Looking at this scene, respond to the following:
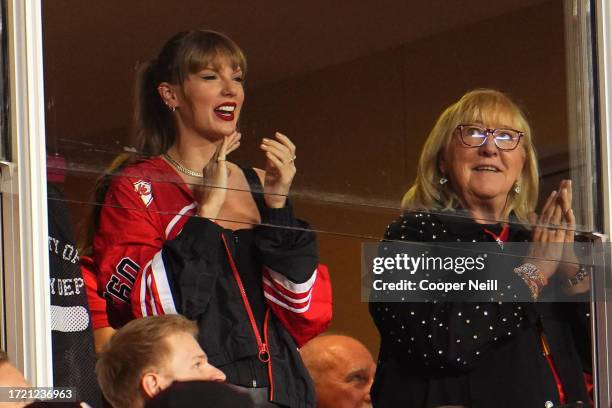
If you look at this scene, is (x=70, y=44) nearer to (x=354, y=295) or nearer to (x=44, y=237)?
(x=44, y=237)

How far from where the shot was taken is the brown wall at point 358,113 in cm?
262

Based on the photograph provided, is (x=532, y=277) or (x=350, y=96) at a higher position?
(x=350, y=96)

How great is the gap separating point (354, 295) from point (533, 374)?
397 millimetres

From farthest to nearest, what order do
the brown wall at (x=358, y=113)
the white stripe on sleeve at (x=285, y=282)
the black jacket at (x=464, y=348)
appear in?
the black jacket at (x=464, y=348) < the white stripe on sleeve at (x=285, y=282) < the brown wall at (x=358, y=113)

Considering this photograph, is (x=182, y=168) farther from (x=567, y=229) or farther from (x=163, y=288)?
(x=567, y=229)

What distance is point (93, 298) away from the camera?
271cm

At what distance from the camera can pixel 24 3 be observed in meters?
2.59

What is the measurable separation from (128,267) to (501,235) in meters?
0.84

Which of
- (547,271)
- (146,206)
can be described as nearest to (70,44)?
(146,206)

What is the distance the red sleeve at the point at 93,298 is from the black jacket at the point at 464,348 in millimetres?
606

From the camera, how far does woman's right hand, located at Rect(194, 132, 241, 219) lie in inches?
109

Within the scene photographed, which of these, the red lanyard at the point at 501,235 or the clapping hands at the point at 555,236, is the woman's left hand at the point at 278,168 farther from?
the clapping hands at the point at 555,236

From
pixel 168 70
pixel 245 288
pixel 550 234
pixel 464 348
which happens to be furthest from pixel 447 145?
pixel 168 70

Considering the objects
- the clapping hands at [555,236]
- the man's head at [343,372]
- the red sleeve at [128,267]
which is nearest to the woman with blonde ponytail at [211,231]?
the red sleeve at [128,267]
